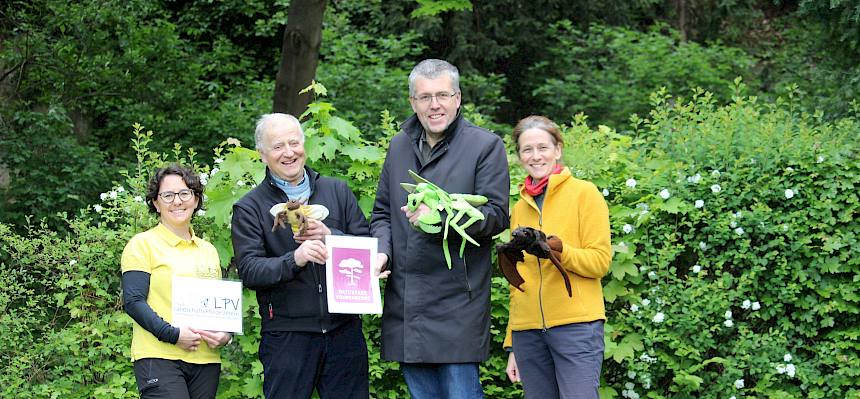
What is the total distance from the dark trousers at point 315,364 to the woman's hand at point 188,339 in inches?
10.8

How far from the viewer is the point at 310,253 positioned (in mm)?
3816

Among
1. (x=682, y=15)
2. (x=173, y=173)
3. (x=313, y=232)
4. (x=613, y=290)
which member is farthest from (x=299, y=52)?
(x=682, y=15)

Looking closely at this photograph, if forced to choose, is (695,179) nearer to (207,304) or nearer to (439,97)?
(439,97)

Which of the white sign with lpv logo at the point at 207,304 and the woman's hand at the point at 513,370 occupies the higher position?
the white sign with lpv logo at the point at 207,304

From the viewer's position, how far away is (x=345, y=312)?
3.92 metres

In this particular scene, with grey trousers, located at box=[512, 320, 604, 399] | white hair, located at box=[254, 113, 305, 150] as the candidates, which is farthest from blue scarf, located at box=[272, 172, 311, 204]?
grey trousers, located at box=[512, 320, 604, 399]

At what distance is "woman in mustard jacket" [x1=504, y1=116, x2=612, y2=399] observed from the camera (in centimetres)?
396

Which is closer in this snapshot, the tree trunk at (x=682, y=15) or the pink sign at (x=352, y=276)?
the pink sign at (x=352, y=276)

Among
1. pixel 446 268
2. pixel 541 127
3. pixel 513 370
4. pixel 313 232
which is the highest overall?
pixel 541 127

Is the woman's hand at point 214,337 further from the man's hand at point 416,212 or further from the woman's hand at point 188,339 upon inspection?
the man's hand at point 416,212

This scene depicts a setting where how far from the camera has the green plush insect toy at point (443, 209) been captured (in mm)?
3752

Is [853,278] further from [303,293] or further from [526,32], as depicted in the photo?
[526,32]

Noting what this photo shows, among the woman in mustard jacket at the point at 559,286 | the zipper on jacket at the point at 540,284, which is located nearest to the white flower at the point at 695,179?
the woman in mustard jacket at the point at 559,286

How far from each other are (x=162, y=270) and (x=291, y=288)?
53 cm
